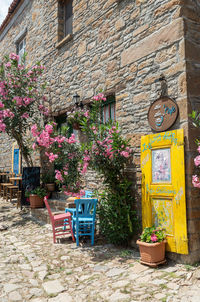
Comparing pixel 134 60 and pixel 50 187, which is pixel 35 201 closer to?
pixel 50 187

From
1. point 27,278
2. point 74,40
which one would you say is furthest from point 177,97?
point 74,40

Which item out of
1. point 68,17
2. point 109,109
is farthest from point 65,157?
point 68,17

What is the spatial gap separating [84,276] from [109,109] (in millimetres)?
3087

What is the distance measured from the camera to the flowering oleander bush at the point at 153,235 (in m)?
3.35

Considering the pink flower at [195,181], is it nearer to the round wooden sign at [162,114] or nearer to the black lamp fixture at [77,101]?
the round wooden sign at [162,114]

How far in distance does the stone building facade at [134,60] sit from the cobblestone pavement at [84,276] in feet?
→ 1.95

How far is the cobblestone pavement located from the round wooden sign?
189cm

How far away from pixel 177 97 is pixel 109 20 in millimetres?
2498

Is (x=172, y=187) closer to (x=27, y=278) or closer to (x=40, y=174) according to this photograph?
(x=27, y=278)

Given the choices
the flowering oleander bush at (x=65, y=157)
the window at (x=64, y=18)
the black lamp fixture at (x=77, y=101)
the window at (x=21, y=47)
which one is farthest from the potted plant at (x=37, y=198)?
the window at (x=21, y=47)

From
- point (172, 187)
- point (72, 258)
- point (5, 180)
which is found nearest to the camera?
point (172, 187)

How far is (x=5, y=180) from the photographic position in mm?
9828

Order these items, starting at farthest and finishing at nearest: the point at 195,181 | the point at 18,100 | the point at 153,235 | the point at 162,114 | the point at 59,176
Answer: the point at 18,100, the point at 59,176, the point at 162,114, the point at 153,235, the point at 195,181

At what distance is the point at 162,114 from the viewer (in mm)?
3645
